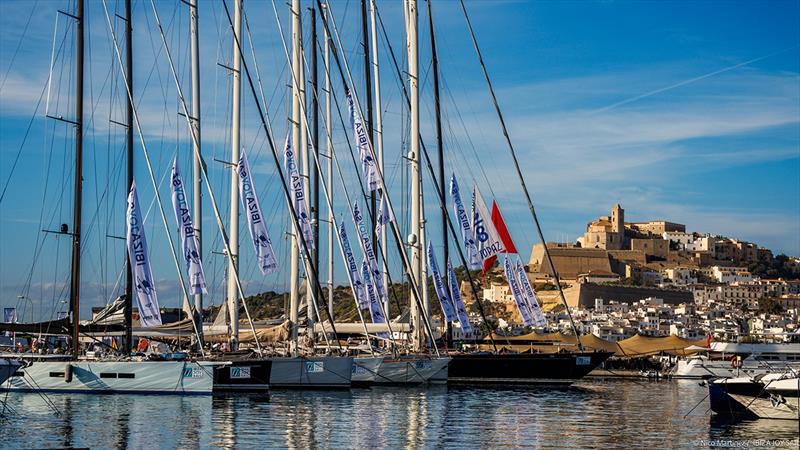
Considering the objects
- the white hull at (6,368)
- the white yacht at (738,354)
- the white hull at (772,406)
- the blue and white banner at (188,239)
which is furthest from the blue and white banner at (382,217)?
the white yacht at (738,354)

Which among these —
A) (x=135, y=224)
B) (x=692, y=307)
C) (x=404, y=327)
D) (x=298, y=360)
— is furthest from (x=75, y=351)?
(x=692, y=307)

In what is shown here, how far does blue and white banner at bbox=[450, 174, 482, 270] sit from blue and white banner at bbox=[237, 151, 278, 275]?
10.9m

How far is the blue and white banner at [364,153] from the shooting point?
152ft

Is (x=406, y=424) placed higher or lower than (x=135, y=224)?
lower

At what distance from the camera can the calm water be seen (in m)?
27.5

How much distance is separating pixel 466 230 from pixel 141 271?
16512 mm

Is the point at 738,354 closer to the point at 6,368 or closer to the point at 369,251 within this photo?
the point at 369,251

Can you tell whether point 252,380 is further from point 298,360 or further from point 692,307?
point 692,307

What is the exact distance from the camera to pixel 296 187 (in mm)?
45562

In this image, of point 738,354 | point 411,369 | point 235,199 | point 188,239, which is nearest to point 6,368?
point 188,239

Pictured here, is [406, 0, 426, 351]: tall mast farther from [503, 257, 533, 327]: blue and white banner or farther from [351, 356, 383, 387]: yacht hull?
[503, 257, 533, 327]: blue and white banner

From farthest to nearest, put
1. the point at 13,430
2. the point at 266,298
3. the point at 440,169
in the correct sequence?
the point at 266,298, the point at 440,169, the point at 13,430

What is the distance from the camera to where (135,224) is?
38.5m

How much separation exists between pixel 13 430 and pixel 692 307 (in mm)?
166487
